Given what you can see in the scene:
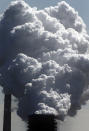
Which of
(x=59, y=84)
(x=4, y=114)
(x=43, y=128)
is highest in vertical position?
(x=4, y=114)

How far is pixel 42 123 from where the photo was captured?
51000 mm

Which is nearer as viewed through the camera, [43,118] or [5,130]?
[43,118]

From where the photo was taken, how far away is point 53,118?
5225cm

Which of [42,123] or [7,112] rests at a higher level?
[7,112]

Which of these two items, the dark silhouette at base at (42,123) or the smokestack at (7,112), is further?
the smokestack at (7,112)

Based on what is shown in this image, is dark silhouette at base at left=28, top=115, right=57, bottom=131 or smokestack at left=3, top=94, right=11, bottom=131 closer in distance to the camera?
dark silhouette at base at left=28, top=115, right=57, bottom=131

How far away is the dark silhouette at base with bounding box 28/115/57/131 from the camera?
51.1 meters

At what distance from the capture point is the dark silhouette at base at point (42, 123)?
5106 cm

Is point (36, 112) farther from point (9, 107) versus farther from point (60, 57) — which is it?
point (9, 107)

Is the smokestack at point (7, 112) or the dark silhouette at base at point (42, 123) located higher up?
the smokestack at point (7, 112)

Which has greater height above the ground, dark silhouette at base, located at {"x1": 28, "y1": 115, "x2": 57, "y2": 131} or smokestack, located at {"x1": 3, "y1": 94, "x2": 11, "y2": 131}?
smokestack, located at {"x1": 3, "y1": 94, "x2": 11, "y2": 131}

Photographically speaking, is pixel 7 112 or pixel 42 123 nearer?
pixel 42 123

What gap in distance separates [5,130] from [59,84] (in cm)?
2448

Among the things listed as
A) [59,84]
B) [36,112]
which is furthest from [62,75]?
[36,112]
